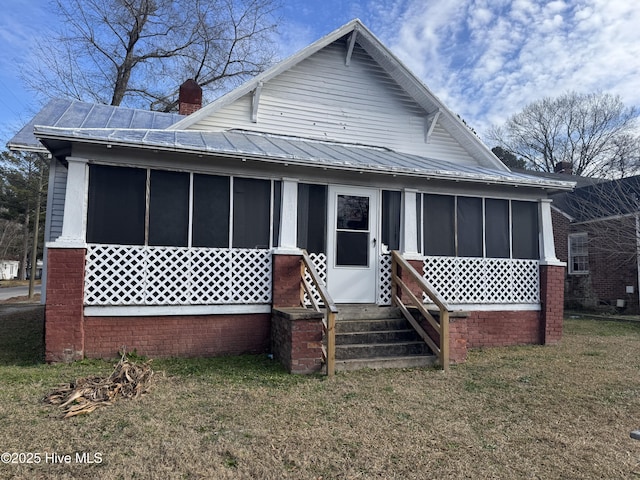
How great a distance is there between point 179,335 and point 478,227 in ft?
20.3

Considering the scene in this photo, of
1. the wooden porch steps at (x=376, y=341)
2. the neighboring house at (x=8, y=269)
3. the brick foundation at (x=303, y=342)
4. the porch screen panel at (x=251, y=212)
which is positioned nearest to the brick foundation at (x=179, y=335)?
the brick foundation at (x=303, y=342)

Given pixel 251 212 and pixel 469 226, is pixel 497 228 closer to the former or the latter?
pixel 469 226

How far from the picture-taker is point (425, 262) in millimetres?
8789

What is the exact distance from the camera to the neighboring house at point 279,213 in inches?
276

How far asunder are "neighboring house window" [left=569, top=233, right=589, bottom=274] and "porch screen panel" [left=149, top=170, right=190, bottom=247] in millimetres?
16377

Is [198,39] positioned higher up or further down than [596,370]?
higher up

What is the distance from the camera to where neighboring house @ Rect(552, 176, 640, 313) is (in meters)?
15.8

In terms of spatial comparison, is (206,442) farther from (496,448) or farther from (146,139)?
(146,139)

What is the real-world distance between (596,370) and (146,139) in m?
7.96

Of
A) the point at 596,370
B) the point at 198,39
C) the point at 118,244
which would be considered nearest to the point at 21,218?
the point at 198,39

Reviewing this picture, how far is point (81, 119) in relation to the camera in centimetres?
974

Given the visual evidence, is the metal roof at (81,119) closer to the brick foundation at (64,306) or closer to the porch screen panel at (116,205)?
the porch screen panel at (116,205)

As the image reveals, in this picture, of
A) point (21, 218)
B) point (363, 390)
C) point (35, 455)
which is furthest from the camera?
point (21, 218)

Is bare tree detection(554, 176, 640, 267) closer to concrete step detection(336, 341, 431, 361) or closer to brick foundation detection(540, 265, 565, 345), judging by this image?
brick foundation detection(540, 265, 565, 345)
